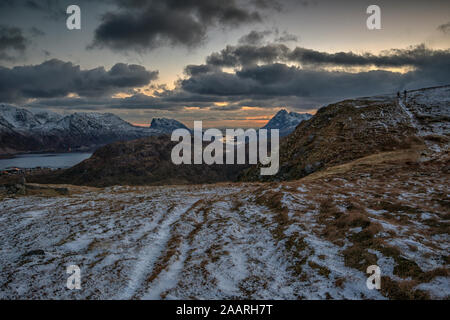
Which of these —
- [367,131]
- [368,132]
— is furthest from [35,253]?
[367,131]

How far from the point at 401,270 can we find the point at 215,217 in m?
15.4

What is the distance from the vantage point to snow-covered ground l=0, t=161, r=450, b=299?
1113cm

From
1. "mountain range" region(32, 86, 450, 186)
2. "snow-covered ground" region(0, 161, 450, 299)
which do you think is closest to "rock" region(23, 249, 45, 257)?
"snow-covered ground" region(0, 161, 450, 299)

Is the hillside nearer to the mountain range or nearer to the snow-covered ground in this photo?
the mountain range

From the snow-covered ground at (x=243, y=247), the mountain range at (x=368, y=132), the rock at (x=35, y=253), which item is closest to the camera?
the snow-covered ground at (x=243, y=247)

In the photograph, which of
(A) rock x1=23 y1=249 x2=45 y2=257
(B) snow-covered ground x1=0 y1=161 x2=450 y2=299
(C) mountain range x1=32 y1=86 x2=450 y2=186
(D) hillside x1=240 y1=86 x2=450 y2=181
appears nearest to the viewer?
(B) snow-covered ground x1=0 y1=161 x2=450 y2=299

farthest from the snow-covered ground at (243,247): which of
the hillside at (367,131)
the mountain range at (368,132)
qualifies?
the hillside at (367,131)

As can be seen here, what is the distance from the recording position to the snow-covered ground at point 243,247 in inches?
438

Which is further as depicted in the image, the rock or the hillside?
the hillside

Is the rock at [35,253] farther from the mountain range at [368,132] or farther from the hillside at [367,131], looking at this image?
the hillside at [367,131]
